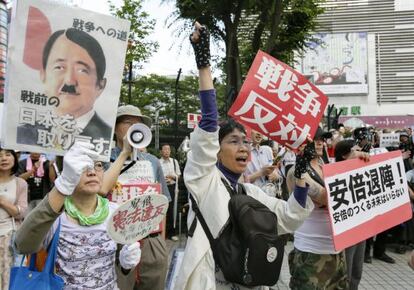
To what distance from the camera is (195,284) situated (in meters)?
1.93

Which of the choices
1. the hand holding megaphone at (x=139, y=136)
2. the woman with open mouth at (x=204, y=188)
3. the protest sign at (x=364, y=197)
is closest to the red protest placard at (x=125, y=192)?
the hand holding megaphone at (x=139, y=136)

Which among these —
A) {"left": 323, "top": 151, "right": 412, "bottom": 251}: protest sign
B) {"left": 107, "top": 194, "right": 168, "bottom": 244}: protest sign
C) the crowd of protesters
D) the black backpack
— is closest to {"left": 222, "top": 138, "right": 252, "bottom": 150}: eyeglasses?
→ the crowd of protesters

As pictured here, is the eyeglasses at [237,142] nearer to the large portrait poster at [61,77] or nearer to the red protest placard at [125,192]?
the large portrait poster at [61,77]

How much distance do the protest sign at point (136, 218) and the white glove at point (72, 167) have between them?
35 centimetres

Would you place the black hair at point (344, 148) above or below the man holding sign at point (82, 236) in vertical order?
above

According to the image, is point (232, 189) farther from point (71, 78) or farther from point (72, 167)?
point (71, 78)

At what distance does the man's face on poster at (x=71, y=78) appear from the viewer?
2477mm

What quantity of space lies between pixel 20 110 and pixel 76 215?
0.71 metres

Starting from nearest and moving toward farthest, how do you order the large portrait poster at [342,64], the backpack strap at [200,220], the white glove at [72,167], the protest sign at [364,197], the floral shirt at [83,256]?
the white glove at [72,167]
the backpack strap at [200,220]
the floral shirt at [83,256]
the protest sign at [364,197]
the large portrait poster at [342,64]

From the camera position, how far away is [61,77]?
98.1 inches

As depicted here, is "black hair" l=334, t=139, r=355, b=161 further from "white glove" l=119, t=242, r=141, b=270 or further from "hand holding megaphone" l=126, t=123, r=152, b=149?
"white glove" l=119, t=242, r=141, b=270

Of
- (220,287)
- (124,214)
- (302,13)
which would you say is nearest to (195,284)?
(220,287)

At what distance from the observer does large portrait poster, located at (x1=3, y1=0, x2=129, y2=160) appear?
236cm

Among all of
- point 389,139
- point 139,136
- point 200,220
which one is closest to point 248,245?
point 200,220
